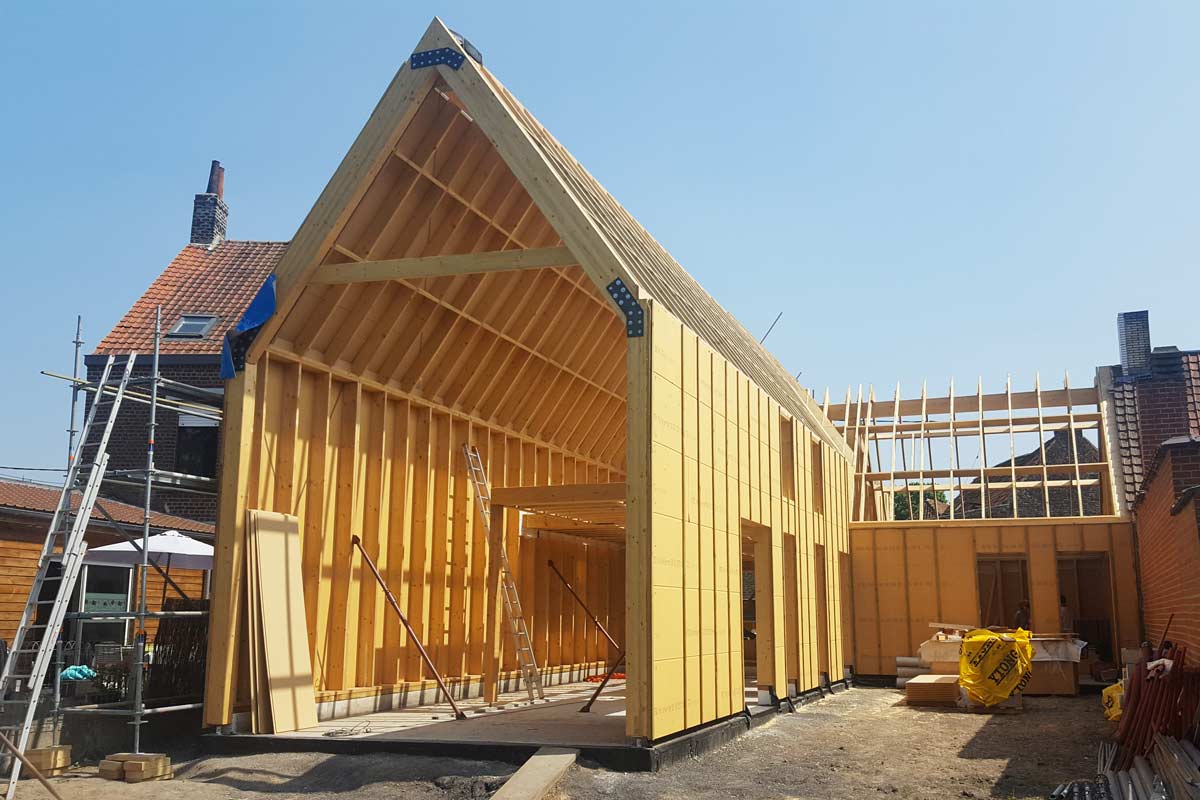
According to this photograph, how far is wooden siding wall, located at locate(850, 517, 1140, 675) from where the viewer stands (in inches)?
740

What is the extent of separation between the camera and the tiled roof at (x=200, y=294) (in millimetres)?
24000

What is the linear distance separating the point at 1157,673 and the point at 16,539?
14957 millimetres

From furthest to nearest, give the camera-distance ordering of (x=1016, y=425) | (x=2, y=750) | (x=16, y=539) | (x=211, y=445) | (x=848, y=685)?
1. (x=1016, y=425)
2. (x=848, y=685)
3. (x=16, y=539)
4. (x=211, y=445)
5. (x=2, y=750)

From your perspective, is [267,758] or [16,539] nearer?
[267,758]

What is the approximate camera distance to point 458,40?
10.8m

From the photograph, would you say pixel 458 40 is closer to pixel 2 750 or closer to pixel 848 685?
pixel 2 750

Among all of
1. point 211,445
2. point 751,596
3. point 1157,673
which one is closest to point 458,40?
point 211,445

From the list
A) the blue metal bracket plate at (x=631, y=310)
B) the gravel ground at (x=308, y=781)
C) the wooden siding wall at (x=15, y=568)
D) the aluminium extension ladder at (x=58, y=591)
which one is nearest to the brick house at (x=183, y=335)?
the wooden siding wall at (x=15, y=568)

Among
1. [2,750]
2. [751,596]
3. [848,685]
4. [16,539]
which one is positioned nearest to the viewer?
[2,750]

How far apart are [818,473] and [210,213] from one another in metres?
19.5

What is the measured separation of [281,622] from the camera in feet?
35.9

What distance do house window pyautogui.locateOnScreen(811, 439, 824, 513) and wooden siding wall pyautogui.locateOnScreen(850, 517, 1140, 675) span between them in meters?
2.53

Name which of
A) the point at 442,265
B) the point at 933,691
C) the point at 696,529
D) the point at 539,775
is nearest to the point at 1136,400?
the point at 933,691

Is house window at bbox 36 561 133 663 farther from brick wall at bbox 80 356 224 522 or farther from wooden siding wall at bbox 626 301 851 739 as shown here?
wooden siding wall at bbox 626 301 851 739
